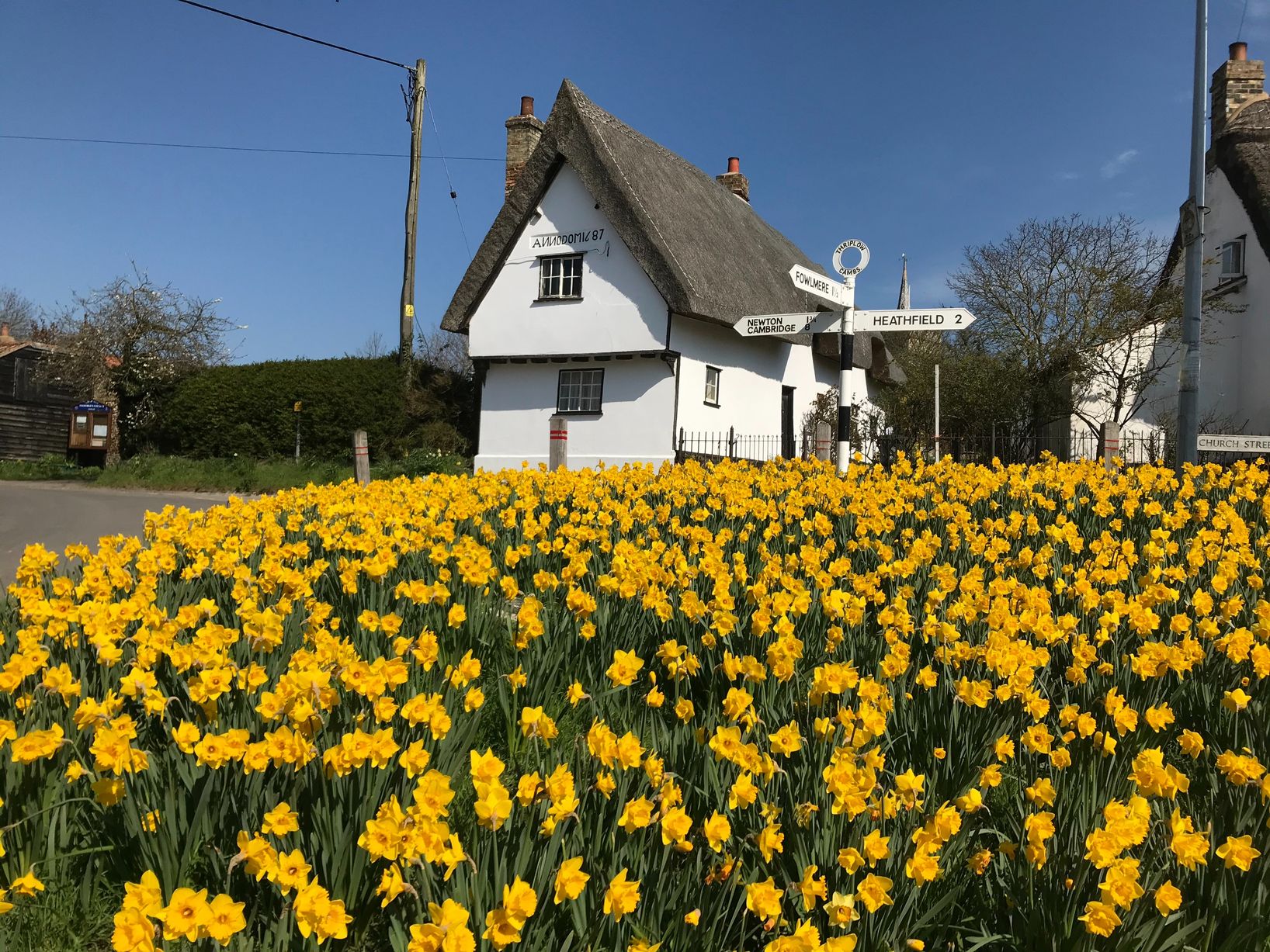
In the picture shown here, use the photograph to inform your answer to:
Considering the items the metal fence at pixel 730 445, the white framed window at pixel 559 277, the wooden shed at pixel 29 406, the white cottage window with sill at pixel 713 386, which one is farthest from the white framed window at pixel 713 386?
the wooden shed at pixel 29 406

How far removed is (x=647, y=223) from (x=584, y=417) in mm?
4001

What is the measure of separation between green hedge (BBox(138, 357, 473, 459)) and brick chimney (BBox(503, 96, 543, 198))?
16.4ft

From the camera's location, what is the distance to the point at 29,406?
2988 centimetres

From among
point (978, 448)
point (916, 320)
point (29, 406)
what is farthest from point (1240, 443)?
point (29, 406)

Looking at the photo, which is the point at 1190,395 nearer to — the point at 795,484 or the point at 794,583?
the point at 795,484

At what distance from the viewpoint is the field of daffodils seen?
159cm

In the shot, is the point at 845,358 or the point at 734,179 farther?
the point at 734,179

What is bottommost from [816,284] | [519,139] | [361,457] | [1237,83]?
[361,457]

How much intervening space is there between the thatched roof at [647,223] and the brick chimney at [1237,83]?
1114 cm

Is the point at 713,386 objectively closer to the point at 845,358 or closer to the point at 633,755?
the point at 845,358

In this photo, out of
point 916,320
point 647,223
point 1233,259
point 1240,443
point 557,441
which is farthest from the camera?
point 1233,259

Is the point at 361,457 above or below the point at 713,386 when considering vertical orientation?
below

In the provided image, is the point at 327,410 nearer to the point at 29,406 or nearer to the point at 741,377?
the point at 741,377

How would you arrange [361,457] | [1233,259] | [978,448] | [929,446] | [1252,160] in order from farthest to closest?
[1233,259] < [1252,160] < [978,448] < [929,446] < [361,457]
